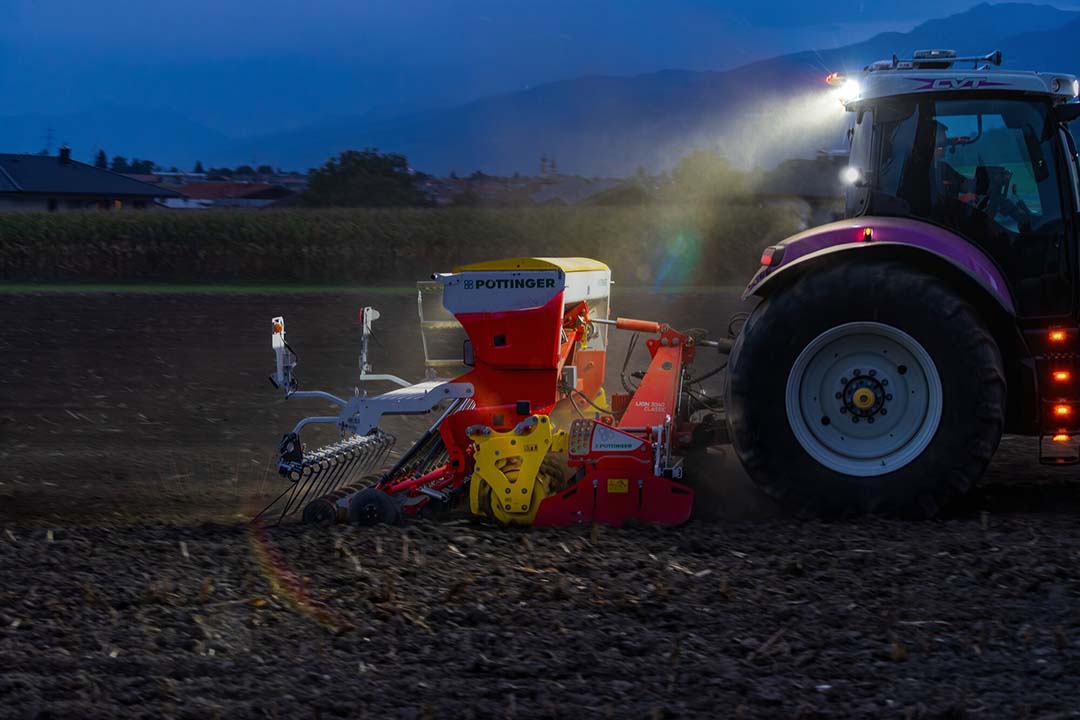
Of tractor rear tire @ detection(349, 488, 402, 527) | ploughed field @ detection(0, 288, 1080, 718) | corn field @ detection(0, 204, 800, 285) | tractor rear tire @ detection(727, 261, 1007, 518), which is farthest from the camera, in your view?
corn field @ detection(0, 204, 800, 285)

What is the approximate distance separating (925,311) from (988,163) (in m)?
1.01

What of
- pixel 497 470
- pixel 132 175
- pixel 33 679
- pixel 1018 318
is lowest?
pixel 33 679

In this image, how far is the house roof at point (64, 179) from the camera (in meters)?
43.6

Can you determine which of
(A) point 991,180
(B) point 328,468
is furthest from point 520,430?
(A) point 991,180

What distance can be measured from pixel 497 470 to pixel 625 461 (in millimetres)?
651

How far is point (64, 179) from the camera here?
146 feet

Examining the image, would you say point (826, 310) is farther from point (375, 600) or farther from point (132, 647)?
point (132, 647)

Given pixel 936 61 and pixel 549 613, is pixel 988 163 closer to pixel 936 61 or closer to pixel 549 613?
pixel 936 61

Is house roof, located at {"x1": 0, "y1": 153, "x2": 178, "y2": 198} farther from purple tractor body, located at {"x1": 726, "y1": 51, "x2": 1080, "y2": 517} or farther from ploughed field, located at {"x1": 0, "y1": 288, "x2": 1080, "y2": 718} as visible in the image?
purple tractor body, located at {"x1": 726, "y1": 51, "x2": 1080, "y2": 517}

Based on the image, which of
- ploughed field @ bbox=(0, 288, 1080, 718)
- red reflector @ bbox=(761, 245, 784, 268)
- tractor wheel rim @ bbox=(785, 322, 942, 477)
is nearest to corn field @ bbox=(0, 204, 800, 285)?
ploughed field @ bbox=(0, 288, 1080, 718)

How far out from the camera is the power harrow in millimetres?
5707

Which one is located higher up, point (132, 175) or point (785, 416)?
point (132, 175)

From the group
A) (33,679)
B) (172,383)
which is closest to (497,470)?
(33,679)

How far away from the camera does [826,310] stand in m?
5.49
